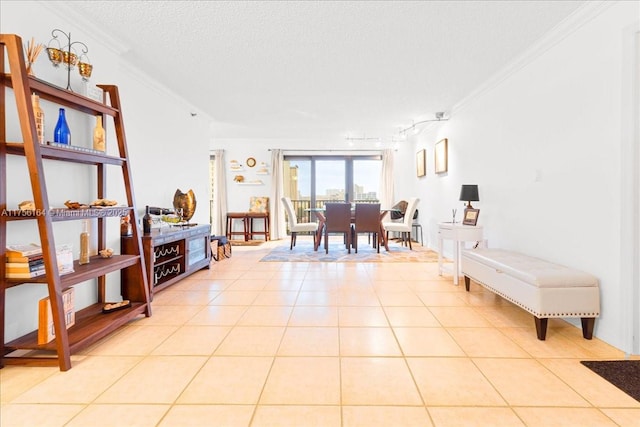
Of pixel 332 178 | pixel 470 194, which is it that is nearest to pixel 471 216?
pixel 470 194

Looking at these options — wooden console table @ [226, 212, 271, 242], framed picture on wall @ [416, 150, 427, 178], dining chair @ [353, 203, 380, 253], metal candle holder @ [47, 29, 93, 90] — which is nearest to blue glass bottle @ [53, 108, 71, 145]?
metal candle holder @ [47, 29, 93, 90]

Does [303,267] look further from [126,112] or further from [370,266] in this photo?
[126,112]

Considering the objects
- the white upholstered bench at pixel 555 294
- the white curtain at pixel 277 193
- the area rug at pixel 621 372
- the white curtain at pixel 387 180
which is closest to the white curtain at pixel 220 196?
the white curtain at pixel 277 193

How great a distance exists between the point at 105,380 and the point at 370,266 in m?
3.41

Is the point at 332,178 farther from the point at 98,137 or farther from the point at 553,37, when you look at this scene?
the point at 98,137

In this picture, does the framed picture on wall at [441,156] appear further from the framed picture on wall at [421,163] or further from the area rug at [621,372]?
the area rug at [621,372]

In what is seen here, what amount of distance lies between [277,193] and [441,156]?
3.99 meters

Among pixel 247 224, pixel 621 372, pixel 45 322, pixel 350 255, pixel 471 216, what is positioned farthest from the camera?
pixel 247 224

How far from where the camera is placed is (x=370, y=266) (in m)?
4.46

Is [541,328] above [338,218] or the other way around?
the other way around

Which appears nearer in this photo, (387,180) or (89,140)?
(89,140)

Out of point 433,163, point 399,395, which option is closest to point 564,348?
point 399,395

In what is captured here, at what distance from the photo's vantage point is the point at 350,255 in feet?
17.5

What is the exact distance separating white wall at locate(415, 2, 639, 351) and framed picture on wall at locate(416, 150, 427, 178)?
2.39 m
